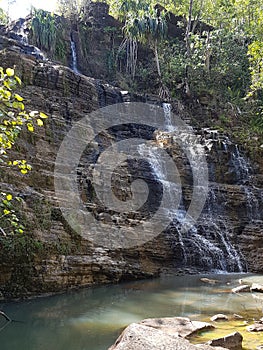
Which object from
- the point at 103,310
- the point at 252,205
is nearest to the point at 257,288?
the point at 103,310

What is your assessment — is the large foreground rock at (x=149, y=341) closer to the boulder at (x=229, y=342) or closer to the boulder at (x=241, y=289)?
the boulder at (x=229, y=342)

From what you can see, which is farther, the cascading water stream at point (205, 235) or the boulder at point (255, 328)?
the cascading water stream at point (205, 235)

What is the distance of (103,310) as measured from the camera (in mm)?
9203

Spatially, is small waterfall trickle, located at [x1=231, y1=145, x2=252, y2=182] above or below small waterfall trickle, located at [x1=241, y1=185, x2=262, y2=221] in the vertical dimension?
above

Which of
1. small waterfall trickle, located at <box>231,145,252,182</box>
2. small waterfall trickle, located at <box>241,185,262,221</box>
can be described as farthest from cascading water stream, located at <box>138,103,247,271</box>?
small waterfall trickle, located at <box>231,145,252,182</box>

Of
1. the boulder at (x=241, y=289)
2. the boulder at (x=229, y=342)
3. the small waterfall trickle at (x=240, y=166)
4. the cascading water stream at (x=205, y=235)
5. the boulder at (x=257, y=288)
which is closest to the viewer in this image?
the boulder at (x=229, y=342)

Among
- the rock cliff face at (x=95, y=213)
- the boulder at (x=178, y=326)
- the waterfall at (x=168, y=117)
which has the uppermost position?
the waterfall at (x=168, y=117)

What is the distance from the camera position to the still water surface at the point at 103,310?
7.07 metres

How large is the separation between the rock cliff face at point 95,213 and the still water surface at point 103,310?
2.41 ft

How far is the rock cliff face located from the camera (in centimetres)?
1080

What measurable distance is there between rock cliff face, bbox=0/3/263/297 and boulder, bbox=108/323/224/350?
213 inches

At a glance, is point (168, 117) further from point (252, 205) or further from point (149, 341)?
point (149, 341)

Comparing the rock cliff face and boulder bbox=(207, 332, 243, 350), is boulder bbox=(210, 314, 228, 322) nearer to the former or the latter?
boulder bbox=(207, 332, 243, 350)

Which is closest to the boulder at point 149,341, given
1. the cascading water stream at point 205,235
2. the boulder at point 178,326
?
the boulder at point 178,326
